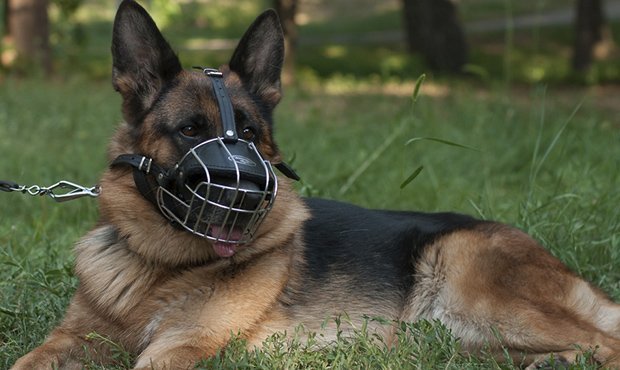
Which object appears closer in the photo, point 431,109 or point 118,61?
point 118,61

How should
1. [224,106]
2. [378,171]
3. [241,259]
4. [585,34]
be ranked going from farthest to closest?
[585,34] → [378,171] → [241,259] → [224,106]

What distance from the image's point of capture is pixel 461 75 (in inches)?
666

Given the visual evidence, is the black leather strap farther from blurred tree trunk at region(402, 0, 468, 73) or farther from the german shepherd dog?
blurred tree trunk at region(402, 0, 468, 73)

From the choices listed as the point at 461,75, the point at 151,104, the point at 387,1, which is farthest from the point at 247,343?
the point at 387,1

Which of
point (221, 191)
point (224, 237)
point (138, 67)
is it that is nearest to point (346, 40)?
point (138, 67)

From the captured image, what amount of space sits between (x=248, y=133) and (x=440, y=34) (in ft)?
46.1

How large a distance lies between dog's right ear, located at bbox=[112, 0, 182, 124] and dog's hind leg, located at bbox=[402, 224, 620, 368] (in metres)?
1.59

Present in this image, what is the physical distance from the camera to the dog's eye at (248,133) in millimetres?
3870

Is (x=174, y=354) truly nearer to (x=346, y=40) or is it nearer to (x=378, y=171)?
(x=378, y=171)

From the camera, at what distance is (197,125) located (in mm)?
3770

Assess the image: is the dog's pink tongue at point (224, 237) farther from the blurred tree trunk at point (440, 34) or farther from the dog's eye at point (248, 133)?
the blurred tree trunk at point (440, 34)

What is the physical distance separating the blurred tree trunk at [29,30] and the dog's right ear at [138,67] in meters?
11.8

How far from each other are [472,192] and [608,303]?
2908mm

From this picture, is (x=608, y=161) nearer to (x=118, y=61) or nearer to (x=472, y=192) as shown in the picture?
(x=472, y=192)
